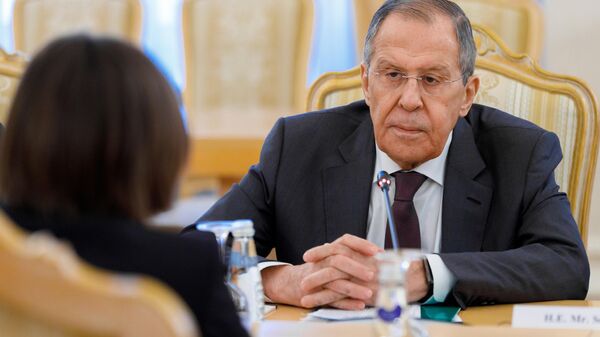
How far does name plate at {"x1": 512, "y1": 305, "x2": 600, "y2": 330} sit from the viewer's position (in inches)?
67.9

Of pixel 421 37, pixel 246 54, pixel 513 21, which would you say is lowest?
pixel 246 54

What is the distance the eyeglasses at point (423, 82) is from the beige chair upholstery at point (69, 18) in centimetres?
308

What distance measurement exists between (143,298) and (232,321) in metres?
0.38

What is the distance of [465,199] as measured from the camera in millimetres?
2361

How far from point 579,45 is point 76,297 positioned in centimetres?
416

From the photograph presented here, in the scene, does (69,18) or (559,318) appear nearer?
(559,318)

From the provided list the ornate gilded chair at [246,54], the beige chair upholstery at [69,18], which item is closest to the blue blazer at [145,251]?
the ornate gilded chair at [246,54]

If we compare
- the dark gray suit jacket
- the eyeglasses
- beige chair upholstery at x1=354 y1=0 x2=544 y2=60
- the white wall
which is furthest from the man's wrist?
the white wall

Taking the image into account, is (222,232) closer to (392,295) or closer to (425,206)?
(392,295)

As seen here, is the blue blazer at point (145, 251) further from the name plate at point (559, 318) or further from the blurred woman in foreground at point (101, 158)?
the name plate at point (559, 318)

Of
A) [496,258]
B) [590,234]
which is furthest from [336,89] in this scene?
[590,234]

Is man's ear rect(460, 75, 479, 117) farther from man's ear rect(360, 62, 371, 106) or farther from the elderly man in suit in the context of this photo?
man's ear rect(360, 62, 371, 106)

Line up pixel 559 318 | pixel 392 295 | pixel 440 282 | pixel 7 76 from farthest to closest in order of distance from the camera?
pixel 7 76 < pixel 440 282 < pixel 559 318 < pixel 392 295

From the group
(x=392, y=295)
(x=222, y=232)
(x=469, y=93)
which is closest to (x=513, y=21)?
(x=469, y=93)
